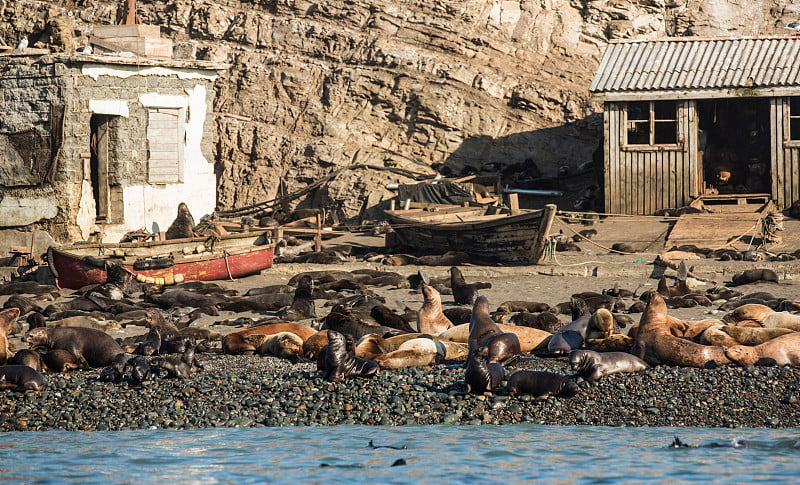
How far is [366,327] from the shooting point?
13.1 meters

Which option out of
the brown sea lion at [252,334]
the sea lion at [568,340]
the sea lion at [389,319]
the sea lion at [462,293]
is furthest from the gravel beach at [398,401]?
the sea lion at [462,293]

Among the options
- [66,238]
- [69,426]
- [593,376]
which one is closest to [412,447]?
[593,376]

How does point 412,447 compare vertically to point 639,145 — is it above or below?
below

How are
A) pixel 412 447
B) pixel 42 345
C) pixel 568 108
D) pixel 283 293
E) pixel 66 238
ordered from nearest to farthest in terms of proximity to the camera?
pixel 412 447
pixel 42 345
pixel 283 293
pixel 66 238
pixel 568 108

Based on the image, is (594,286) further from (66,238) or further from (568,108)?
(568,108)

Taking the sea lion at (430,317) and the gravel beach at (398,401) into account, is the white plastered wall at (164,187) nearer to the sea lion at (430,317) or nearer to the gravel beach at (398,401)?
the sea lion at (430,317)

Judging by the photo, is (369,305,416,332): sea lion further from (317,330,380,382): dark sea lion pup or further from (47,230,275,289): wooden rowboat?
(47,230,275,289): wooden rowboat

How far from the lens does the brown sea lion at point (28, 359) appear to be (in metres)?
11.5

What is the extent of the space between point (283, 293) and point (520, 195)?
461 inches

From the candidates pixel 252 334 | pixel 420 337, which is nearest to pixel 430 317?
pixel 420 337

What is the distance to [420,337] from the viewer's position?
12.2m

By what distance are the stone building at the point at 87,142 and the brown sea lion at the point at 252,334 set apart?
11.1 m

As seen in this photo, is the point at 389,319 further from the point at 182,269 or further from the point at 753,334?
the point at 182,269

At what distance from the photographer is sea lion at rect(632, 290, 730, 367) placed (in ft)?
35.5
